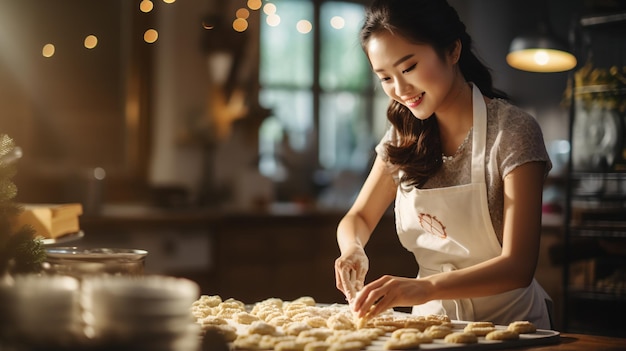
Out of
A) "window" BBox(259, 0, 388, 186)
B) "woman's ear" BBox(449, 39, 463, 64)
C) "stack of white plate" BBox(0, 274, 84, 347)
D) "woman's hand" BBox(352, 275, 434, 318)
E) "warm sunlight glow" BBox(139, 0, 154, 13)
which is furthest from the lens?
"window" BBox(259, 0, 388, 186)

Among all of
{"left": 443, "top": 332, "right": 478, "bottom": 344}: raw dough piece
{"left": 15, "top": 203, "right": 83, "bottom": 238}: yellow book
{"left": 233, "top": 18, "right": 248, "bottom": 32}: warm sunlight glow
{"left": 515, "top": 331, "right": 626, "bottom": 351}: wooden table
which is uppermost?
{"left": 233, "top": 18, "right": 248, "bottom": 32}: warm sunlight glow

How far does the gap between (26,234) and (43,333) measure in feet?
1.44

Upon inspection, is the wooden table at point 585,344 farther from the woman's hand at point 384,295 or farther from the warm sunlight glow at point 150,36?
the warm sunlight glow at point 150,36

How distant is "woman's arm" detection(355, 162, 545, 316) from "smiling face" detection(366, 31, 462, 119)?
26 centimetres

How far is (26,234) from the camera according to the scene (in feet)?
3.85

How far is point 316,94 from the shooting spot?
6.75 metres

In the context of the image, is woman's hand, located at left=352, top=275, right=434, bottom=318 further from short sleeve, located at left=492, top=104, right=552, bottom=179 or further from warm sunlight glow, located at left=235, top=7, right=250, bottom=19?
warm sunlight glow, located at left=235, top=7, right=250, bottom=19

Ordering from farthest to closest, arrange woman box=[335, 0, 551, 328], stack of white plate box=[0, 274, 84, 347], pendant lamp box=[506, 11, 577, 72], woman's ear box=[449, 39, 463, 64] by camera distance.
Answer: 1. pendant lamp box=[506, 11, 577, 72]
2. woman's ear box=[449, 39, 463, 64]
3. woman box=[335, 0, 551, 328]
4. stack of white plate box=[0, 274, 84, 347]

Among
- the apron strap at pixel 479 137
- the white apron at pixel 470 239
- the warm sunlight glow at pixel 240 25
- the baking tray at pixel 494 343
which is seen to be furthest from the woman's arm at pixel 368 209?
the warm sunlight glow at pixel 240 25

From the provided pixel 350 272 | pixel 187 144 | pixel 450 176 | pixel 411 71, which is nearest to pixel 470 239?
pixel 450 176

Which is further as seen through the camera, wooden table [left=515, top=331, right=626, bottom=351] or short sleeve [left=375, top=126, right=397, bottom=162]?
short sleeve [left=375, top=126, right=397, bottom=162]

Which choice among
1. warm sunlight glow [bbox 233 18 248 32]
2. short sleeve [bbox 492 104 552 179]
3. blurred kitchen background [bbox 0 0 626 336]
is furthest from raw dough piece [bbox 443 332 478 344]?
warm sunlight glow [bbox 233 18 248 32]

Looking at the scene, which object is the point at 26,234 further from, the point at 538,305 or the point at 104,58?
the point at 104,58

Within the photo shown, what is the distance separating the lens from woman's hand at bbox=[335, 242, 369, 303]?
67.7 inches
